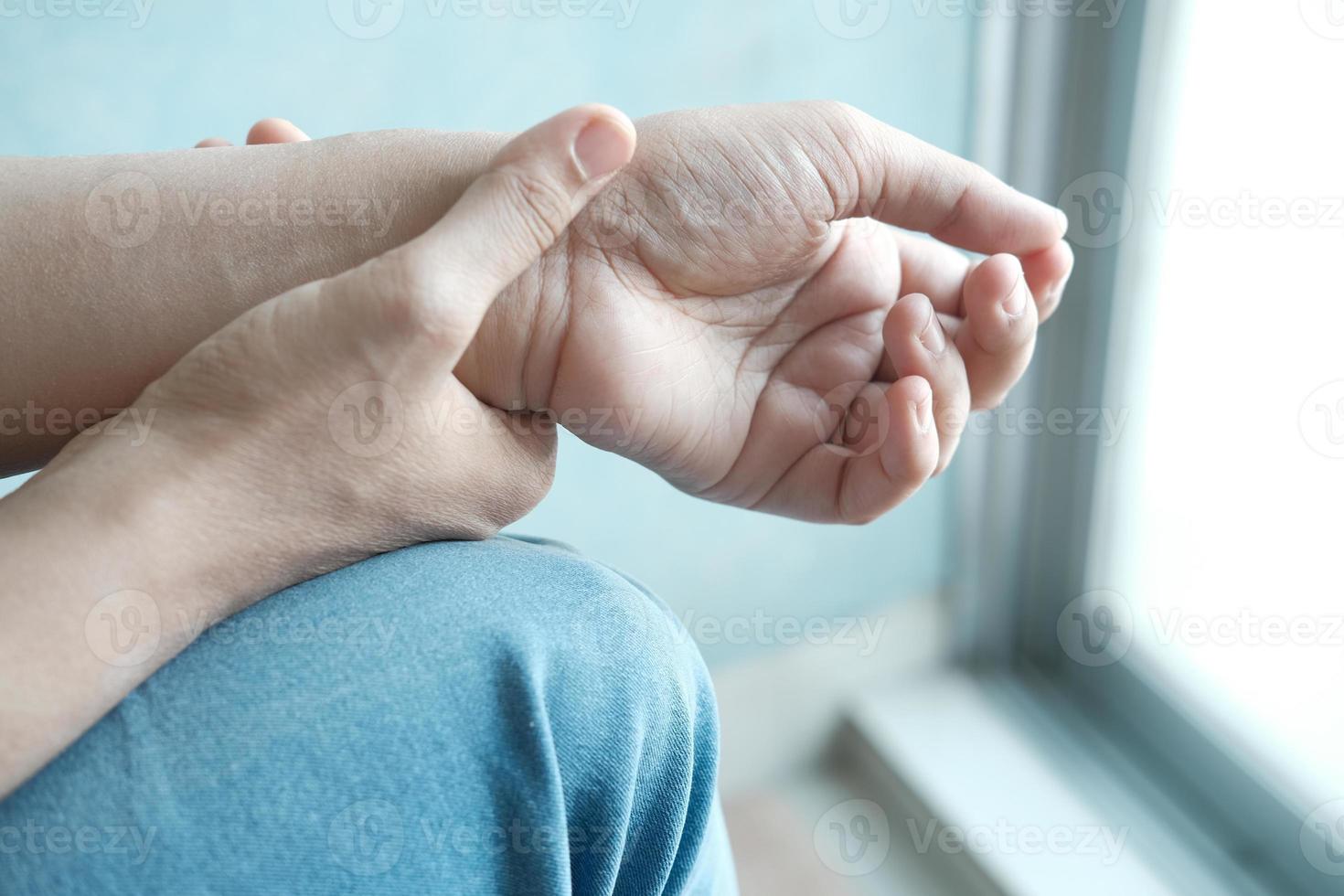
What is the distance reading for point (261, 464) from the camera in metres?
0.53

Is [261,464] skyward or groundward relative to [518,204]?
groundward

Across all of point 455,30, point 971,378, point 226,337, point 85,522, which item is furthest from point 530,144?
point 455,30

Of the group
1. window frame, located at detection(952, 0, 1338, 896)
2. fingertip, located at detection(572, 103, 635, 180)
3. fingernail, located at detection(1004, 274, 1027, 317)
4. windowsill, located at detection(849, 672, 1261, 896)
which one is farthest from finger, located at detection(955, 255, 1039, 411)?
windowsill, located at detection(849, 672, 1261, 896)

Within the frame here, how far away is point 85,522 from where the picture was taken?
0.49 m

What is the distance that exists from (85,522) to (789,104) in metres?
0.49

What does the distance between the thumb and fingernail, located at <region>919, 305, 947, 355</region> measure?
0.88 feet

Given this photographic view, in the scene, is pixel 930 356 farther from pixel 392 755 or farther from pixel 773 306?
pixel 392 755

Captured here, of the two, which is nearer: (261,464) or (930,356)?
(261,464)

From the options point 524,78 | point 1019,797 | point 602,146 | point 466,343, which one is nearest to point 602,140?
point 602,146

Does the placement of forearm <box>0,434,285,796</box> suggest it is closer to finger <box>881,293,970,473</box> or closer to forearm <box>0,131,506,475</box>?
forearm <box>0,131,506,475</box>

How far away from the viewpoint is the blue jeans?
42cm

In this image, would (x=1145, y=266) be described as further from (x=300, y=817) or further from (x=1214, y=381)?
(x=300, y=817)

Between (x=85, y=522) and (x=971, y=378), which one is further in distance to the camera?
(x=971, y=378)

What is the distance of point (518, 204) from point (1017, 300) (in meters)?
0.36
